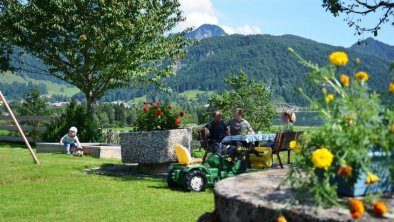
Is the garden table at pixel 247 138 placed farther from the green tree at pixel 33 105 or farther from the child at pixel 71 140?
the green tree at pixel 33 105

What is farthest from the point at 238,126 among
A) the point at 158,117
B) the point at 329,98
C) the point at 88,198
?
the point at 329,98

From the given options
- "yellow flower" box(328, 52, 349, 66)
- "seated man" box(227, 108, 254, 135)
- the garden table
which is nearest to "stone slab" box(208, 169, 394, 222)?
"yellow flower" box(328, 52, 349, 66)

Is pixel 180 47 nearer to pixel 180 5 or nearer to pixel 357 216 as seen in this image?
pixel 180 5

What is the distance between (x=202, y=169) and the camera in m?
9.88

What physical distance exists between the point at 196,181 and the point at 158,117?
3333mm

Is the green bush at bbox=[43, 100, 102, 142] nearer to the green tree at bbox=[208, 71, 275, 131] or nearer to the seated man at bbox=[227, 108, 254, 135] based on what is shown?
the seated man at bbox=[227, 108, 254, 135]

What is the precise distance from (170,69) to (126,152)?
13.5m

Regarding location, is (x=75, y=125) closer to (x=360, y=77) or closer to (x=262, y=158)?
(x=262, y=158)

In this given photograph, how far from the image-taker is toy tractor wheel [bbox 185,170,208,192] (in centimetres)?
966

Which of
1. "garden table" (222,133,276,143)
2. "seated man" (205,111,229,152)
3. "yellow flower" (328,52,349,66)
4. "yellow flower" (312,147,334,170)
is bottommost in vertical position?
"yellow flower" (312,147,334,170)

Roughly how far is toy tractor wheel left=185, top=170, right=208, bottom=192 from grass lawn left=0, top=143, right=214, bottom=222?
0.19m

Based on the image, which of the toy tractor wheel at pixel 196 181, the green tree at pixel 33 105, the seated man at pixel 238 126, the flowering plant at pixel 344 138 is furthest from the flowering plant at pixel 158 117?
the green tree at pixel 33 105

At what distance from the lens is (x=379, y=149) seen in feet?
9.78

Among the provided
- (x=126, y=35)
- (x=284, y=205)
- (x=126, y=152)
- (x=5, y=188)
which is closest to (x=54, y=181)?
(x=5, y=188)
